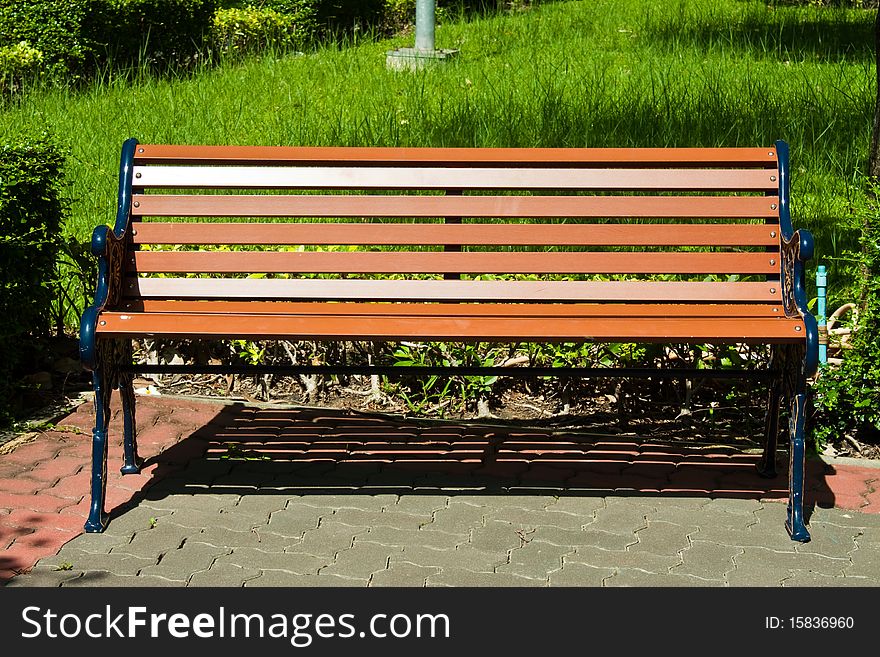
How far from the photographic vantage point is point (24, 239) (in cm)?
498

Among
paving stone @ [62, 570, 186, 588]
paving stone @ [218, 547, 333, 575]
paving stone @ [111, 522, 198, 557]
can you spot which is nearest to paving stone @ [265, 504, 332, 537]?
paving stone @ [218, 547, 333, 575]

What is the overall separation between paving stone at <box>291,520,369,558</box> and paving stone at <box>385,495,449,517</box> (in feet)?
0.73

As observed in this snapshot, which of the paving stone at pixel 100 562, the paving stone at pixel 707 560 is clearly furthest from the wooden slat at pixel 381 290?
the paving stone at pixel 100 562

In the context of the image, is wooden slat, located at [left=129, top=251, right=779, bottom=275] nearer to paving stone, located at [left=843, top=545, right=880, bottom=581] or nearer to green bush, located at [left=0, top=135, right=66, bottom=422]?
green bush, located at [left=0, top=135, right=66, bottom=422]

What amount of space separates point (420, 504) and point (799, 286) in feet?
5.13

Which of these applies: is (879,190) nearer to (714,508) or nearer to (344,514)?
(714,508)

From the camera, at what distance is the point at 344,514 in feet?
13.6

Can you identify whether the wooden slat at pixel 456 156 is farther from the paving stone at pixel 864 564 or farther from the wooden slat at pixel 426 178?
the paving stone at pixel 864 564

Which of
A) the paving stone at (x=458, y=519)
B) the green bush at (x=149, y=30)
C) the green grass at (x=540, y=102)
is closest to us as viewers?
the paving stone at (x=458, y=519)

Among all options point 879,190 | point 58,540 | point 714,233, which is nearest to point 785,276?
point 714,233

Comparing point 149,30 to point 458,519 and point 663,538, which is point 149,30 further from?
point 663,538

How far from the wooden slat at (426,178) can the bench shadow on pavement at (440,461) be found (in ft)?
3.61

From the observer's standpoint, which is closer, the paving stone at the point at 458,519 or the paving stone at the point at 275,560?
the paving stone at the point at 275,560

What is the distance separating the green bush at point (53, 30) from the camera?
10.9 meters
